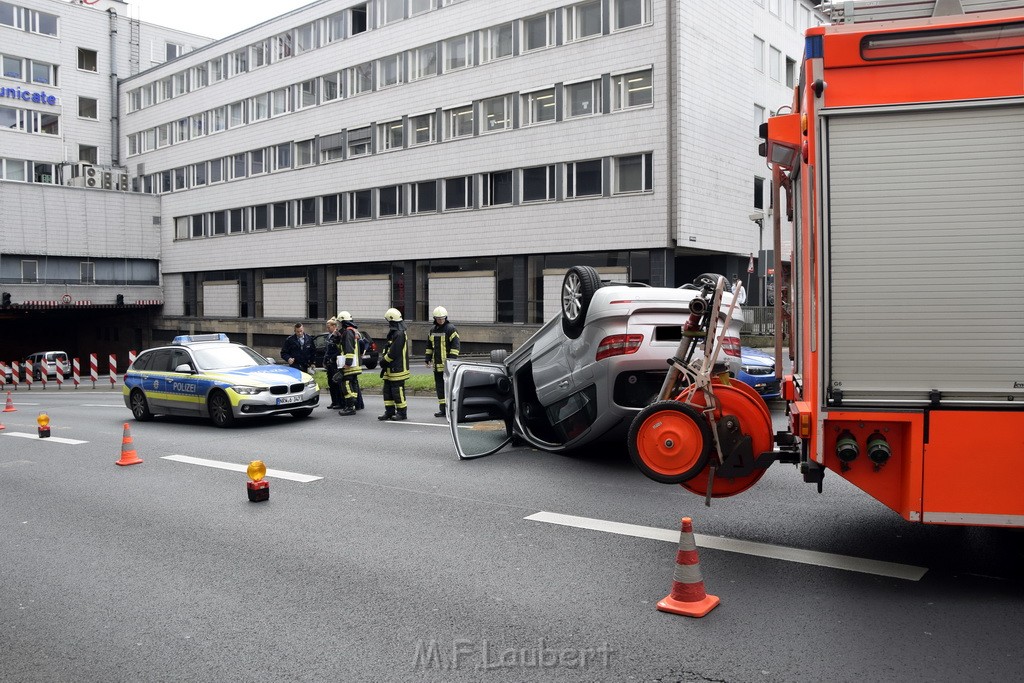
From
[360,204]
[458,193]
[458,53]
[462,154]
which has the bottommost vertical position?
[458,193]

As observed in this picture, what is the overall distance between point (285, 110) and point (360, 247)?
1037 centimetres

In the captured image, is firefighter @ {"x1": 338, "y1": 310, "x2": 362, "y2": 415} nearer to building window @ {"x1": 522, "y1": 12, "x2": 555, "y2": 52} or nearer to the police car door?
the police car door

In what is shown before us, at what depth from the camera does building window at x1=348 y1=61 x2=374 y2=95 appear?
4175 centimetres

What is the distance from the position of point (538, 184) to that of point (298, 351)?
62.7 ft

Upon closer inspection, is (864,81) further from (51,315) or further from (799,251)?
(51,315)

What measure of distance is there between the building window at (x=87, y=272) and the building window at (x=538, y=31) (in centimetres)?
3378

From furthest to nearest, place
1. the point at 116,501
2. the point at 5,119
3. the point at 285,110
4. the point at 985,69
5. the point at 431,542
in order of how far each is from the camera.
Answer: the point at 5,119 < the point at 285,110 < the point at 116,501 < the point at 431,542 < the point at 985,69

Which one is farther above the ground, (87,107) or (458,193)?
(87,107)

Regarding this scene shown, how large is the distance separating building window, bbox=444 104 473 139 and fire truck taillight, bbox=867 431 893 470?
33.5 m

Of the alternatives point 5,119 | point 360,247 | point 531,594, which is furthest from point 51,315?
point 531,594

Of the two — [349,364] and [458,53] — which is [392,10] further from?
[349,364]

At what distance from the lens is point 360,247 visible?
4216 centimetres

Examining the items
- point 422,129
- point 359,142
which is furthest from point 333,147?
point 422,129

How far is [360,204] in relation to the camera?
42.2m
